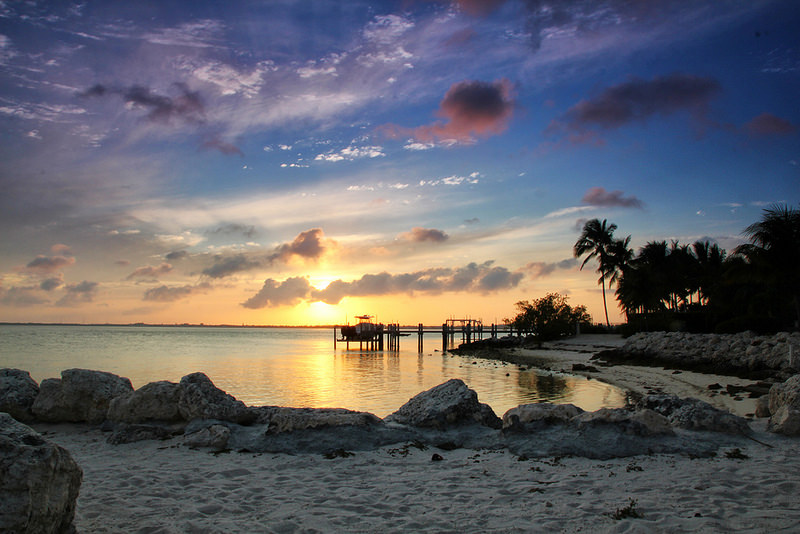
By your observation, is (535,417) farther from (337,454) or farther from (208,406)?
(208,406)

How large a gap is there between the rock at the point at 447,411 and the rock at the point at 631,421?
1670 mm

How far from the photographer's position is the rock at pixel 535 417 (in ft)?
27.1

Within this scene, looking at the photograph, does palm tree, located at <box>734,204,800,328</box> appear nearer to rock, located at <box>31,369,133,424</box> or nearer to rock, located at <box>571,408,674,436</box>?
rock, located at <box>571,408,674,436</box>

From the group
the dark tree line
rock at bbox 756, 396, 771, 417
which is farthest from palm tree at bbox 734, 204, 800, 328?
rock at bbox 756, 396, 771, 417

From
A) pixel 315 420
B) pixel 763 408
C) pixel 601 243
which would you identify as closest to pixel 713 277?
pixel 601 243

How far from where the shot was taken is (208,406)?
915 cm

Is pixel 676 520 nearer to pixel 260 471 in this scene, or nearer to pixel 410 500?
pixel 410 500

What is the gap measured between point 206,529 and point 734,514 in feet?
17.2

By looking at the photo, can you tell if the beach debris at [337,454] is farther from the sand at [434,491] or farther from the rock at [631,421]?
the rock at [631,421]

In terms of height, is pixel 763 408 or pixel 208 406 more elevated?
pixel 208 406

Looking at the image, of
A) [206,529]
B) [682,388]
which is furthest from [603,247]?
[206,529]

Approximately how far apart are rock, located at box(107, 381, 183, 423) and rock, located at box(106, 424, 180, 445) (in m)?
0.42

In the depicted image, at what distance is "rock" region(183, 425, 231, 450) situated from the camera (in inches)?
321

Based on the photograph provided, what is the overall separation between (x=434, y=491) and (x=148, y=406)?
619 centimetres
